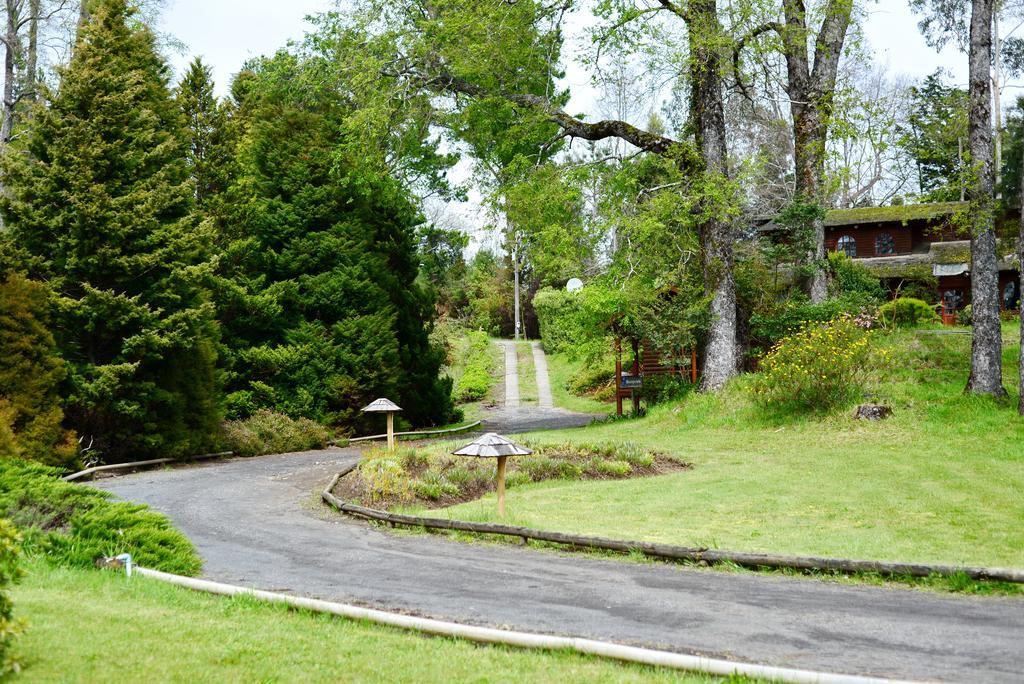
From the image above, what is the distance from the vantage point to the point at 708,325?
77.7 ft

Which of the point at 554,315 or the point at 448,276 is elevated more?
the point at 448,276

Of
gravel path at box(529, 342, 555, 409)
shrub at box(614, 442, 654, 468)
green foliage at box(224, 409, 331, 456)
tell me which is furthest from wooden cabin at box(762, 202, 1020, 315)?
green foliage at box(224, 409, 331, 456)

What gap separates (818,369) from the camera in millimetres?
19500

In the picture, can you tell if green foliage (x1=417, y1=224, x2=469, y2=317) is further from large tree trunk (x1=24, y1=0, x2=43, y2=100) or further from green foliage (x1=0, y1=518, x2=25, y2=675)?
green foliage (x1=0, y1=518, x2=25, y2=675)

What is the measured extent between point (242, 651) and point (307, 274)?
19.8 meters

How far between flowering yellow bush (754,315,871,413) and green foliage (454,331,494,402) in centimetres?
1877

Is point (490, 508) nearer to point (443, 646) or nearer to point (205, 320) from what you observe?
point (443, 646)

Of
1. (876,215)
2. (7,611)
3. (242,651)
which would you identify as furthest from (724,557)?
(876,215)

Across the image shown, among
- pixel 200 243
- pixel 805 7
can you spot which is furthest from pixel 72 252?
pixel 805 7

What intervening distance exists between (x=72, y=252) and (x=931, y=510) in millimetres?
16630

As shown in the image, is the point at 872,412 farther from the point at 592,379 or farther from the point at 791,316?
the point at 592,379

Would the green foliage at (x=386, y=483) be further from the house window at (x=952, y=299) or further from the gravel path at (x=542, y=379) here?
the house window at (x=952, y=299)

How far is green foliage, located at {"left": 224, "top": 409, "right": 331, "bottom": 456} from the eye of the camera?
69.7 feet

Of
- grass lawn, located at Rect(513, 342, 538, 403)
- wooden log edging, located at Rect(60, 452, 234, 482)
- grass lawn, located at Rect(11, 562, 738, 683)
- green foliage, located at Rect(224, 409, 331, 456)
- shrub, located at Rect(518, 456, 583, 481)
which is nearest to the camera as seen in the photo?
grass lawn, located at Rect(11, 562, 738, 683)
